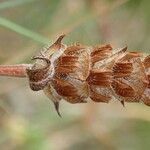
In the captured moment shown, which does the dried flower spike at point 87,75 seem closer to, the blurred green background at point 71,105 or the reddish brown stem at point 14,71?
the reddish brown stem at point 14,71

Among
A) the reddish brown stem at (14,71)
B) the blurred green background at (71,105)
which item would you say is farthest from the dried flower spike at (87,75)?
the blurred green background at (71,105)

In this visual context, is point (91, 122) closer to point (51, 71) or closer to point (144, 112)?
Answer: point (144, 112)

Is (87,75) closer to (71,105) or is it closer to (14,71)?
(14,71)

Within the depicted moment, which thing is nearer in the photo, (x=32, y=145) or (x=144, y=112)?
(x=32, y=145)

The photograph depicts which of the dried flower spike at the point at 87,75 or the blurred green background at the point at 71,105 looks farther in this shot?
the blurred green background at the point at 71,105

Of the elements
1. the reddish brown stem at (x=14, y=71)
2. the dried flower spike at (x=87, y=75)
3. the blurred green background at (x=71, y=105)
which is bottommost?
the blurred green background at (x=71, y=105)

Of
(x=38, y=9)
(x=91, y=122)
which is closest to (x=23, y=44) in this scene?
(x=38, y=9)
